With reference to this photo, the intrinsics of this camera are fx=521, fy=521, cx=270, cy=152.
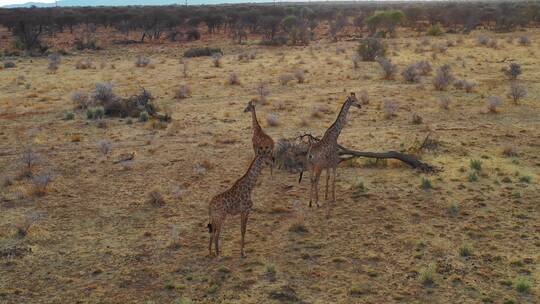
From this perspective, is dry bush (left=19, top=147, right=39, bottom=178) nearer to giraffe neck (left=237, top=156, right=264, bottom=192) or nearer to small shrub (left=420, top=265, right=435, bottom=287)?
giraffe neck (left=237, top=156, right=264, bottom=192)

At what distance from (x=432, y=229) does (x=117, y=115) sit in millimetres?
13879

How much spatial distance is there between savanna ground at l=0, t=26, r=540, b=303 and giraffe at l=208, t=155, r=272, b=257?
635 mm

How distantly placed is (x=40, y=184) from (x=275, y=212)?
571 centimetres

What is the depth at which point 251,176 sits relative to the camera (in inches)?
358

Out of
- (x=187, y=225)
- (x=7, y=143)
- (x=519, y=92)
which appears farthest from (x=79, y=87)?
(x=519, y=92)

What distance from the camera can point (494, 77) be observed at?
26.3 metres

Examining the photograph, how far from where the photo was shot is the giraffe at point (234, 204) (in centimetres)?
859

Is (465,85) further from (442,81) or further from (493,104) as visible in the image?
(493,104)

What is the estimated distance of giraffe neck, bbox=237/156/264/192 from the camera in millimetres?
8992

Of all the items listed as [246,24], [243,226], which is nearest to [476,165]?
[243,226]

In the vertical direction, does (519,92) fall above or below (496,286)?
above

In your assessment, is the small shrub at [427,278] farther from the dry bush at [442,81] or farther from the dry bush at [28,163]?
the dry bush at [442,81]

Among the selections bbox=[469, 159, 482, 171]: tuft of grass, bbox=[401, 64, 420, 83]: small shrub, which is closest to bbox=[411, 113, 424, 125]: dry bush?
bbox=[469, 159, 482, 171]: tuft of grass

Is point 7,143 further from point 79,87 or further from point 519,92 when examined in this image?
point 519,92
